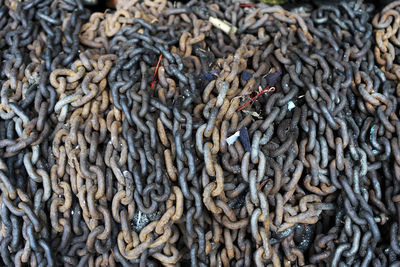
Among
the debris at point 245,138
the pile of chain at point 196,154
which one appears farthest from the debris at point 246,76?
the debris at point 245,138

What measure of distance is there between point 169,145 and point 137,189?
0.33 m

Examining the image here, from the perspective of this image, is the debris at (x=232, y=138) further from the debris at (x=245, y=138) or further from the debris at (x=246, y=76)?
the debris at (x=246, y=76)

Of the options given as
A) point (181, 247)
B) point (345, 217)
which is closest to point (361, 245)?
point (345, 217)

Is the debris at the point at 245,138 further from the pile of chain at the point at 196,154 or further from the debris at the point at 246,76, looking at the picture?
the debris at the point at 246,76

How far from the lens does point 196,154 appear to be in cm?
234

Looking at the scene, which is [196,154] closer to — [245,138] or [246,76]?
[245,138]

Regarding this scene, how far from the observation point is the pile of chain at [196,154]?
2.29 m

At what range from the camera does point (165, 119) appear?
91.3 inches

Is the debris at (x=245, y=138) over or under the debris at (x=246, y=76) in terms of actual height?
under

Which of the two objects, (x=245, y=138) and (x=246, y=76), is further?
(x=246, y=76)

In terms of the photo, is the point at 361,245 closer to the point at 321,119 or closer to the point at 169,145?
the point at 321,119

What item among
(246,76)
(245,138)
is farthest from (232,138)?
(246,76)

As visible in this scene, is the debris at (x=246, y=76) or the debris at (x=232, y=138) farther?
the debris at (x=246, y=76)

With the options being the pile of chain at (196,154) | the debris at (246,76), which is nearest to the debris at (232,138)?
the pile of chain at (196,154)
